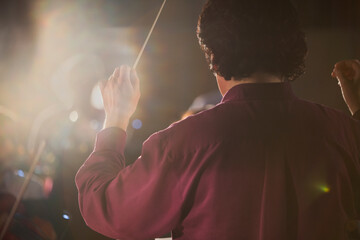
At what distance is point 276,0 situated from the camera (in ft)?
2.15

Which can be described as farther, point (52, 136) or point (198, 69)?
point (198, 69)

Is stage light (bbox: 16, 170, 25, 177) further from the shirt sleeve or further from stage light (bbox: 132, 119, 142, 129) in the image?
the shirt sleeve

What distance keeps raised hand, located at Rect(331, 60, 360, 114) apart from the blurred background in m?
0.91

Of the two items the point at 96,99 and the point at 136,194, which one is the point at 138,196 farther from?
the point at 96,99

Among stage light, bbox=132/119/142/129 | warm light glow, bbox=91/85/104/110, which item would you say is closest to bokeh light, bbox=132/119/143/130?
stage light, bbox=132/119/142/129

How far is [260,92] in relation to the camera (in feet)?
2.07

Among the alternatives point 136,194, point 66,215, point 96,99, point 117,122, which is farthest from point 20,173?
point 136,194

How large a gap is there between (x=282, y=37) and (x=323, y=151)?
225 millimetres

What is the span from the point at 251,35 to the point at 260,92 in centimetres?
11

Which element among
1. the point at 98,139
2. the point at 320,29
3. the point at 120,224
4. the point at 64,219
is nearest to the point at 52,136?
the point at 64,219

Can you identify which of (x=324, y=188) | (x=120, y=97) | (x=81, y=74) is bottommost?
(x=324, y=188)

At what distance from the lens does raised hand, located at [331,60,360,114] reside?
0.84m

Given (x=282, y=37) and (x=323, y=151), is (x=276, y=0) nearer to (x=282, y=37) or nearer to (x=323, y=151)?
(x=282, y=37)

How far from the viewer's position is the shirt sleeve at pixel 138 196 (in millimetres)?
584
